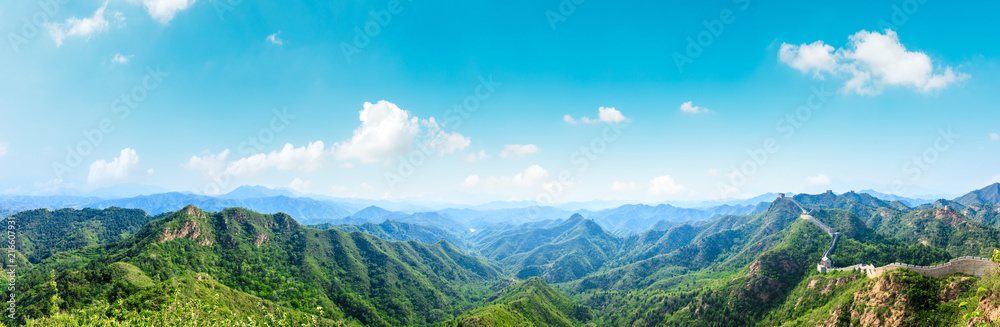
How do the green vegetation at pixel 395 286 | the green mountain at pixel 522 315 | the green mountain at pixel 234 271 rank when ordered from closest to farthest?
the green vegetation at pixel 395 286
the green mountain at pixel 234 271
the green mountain at pixel 522 315

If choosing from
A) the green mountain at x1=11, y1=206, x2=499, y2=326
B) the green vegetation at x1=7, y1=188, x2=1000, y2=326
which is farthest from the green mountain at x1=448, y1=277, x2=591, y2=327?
the green mountain at x1=11, y1=206, x2=499, y2=326

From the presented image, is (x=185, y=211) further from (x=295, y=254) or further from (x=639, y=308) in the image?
(x=639, y=308)

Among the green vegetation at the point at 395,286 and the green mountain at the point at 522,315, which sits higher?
the green vegetation at the point at 395,286

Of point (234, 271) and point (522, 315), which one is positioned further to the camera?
point (522, 315)

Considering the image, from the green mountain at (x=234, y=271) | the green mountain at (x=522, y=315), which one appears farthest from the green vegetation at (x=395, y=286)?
the green mountain at (x=522, y=315)

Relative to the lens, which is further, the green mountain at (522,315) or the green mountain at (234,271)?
the green mountain at (522,315)

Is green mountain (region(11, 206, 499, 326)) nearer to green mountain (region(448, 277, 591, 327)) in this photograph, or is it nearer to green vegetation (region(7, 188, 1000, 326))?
green vegetation (region(7, 188, 1000, 326))

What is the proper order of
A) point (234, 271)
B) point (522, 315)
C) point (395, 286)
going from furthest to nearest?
point (395, 286), point (522, 315), point (234, 271)

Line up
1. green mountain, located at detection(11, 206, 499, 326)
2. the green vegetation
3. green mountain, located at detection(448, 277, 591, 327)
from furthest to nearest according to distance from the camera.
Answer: green mountain, located at detection(448, 277, 591, 327) → green mountain, located at detection(11, 206, 499, 326) → the green vegetation

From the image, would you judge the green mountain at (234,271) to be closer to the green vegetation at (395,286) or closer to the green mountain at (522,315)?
the green vegetation at (395,286)

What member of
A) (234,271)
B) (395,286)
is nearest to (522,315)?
(395,286)

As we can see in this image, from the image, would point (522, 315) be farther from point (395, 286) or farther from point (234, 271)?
point (234, 271)
